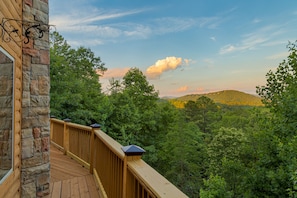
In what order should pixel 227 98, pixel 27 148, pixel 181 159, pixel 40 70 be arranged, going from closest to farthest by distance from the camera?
pixel 27 148 → pixel 40 70 → pixel 181 159 → pixel 227 98

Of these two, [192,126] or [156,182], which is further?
[192,126]

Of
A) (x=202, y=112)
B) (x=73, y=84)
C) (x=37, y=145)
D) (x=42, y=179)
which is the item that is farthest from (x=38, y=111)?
(x=202, y=112)

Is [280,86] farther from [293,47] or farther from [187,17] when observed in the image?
[187,17]

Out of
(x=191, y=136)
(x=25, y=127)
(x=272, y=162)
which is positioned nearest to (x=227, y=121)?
(x=191, y=136)

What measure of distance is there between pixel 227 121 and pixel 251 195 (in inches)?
694

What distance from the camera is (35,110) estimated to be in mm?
3090

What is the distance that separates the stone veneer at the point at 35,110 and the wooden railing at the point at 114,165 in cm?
80

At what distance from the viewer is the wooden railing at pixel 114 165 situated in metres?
1.18

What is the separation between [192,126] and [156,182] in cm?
2172

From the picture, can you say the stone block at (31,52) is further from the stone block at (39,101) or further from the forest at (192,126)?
the forest at (192,126)

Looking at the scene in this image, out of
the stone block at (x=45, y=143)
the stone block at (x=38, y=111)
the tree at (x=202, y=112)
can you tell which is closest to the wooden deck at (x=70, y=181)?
the stone block at (x=45, y=143)

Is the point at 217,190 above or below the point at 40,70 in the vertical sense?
below

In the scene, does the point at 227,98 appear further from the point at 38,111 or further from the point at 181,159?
the point at 38,111

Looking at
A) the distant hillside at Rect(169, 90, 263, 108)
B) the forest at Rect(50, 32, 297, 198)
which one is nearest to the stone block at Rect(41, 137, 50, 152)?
the forest at Rect(50, 32, 297, 198)
